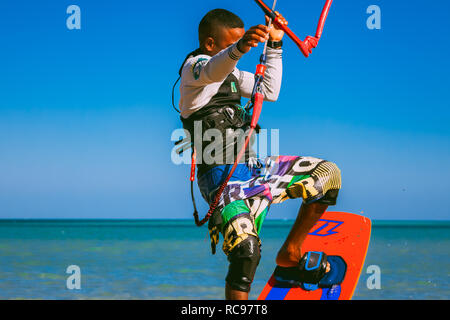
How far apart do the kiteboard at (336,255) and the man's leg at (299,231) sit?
360mm

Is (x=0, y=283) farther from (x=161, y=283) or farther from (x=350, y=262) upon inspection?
(x=350, y=262)

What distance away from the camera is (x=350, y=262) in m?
5.22

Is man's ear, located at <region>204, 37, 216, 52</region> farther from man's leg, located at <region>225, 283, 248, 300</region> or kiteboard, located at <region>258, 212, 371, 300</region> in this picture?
kiteboard, located at <region>258, 212, 371, 300</region>

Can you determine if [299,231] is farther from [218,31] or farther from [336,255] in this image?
[218,31]

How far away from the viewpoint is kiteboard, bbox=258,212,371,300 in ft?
16.1

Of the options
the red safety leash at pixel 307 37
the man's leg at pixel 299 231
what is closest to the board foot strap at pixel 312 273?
the man's leg at pixel 299 231

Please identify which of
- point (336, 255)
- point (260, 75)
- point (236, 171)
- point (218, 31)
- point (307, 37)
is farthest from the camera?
point (336, 255)

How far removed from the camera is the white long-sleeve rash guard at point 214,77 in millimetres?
3619

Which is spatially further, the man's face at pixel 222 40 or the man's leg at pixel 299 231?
the man's face at pixel 222 40

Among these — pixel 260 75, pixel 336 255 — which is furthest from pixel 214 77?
pixel 336 255

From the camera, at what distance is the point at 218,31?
431 centimetres

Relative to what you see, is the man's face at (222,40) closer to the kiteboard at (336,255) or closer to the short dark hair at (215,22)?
the short dark hair at (215,22)

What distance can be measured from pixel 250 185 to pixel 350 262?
179cm

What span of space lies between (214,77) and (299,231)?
5.05ft
